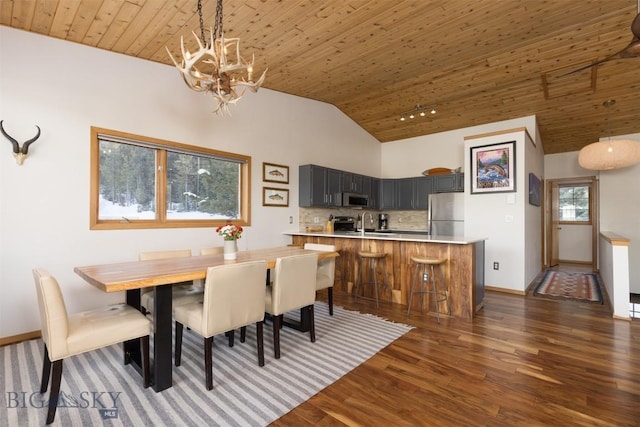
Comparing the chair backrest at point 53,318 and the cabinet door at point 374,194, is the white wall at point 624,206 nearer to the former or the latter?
the cabinet door at point 374,194

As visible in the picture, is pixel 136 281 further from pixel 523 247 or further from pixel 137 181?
pixel 523 247

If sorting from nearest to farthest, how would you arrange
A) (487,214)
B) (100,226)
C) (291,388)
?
(291,388) → (100,226) → (487,214)

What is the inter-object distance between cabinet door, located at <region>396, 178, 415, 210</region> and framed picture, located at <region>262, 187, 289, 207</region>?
9.15 ft

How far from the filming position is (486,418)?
5.85 ft

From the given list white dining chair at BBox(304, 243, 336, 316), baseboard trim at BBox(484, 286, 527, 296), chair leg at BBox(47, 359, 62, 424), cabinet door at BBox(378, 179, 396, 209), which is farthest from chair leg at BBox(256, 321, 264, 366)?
cabinet door at BBox(378, 179, 396, 209)

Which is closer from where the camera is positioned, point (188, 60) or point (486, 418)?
point (486, 418)

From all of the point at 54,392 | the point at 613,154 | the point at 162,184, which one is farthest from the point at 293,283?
the point at 613,154

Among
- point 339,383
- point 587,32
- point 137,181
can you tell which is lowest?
point 339,383

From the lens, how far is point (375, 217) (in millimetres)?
7211

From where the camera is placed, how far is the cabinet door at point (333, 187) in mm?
5555

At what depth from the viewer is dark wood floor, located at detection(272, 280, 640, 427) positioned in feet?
5.91

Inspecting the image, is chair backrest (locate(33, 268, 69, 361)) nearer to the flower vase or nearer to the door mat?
the flower vase

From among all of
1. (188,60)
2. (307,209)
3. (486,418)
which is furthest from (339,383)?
(307,209)

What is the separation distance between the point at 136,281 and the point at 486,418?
2250 mm
